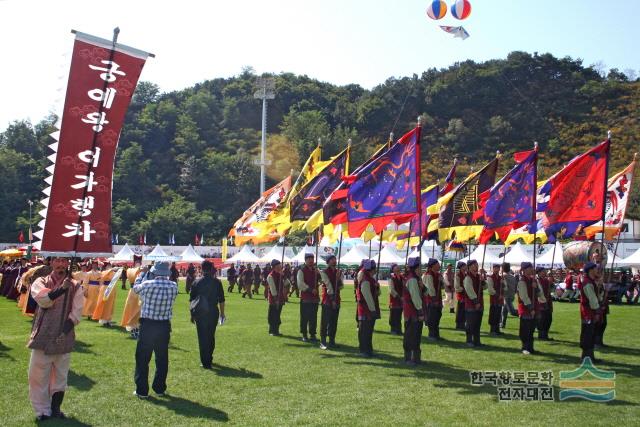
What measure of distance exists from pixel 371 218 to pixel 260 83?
60.0 m

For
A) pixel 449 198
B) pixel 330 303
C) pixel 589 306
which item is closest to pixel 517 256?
pixel 449 198

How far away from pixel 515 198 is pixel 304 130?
90340mm

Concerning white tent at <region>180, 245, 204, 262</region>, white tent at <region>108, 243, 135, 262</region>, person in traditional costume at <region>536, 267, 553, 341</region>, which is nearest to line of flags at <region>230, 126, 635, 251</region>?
person in traditional costume at <region>536, 267, 553, 341</region>

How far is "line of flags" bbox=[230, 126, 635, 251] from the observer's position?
13.2 m

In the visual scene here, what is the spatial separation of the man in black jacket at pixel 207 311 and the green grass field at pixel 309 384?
34 cm

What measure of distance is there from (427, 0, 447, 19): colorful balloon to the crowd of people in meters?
6.58

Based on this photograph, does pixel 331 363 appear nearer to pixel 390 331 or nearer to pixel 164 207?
pixel 390 331

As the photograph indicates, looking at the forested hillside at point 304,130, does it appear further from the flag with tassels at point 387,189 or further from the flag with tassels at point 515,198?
the flag with tassels at point 387,189

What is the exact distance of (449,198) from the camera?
18.2 metres

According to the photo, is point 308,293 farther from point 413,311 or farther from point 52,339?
point 52,339

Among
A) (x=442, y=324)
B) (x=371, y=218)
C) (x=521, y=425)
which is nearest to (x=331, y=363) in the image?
(x=371, y=218)

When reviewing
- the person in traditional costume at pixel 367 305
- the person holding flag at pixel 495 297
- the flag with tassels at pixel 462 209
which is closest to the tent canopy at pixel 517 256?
the flag with tassels at pixel 462 209

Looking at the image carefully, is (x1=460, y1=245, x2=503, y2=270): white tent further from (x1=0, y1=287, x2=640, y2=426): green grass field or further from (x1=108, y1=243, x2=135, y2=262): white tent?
(x1=108, y1=243, x2=135, y2=262): white tent

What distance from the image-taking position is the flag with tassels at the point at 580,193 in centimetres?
1419
